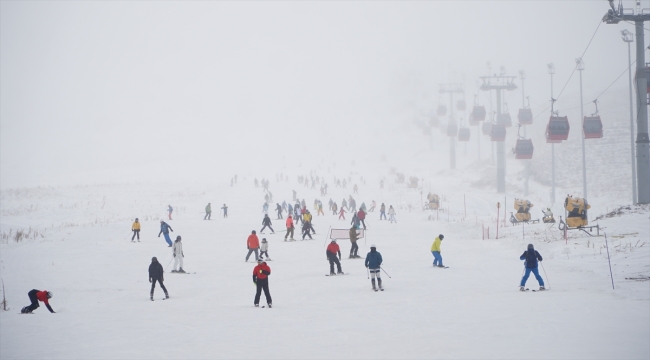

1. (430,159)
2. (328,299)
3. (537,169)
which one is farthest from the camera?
(430,159)

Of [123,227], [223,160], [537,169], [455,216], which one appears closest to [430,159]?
[537,169]

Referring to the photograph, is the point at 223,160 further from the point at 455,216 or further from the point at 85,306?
the point at 85,306

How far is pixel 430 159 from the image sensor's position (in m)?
108

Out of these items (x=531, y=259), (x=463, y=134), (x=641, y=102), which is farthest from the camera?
(x=463, y=134)

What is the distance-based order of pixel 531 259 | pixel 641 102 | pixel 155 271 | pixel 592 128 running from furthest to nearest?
pixel 592 128 < pixel 641 102 < pixel 155 271 < pixel 531 259

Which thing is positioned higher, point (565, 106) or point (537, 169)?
point (565, 106)

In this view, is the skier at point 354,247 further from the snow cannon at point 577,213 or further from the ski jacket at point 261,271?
the snow cannon at point 577,213

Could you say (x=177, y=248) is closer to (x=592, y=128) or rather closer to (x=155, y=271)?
(x=155, y=271)

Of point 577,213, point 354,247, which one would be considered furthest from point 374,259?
point 577,213

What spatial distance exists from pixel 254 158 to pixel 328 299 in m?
105

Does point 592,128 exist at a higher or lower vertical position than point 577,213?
higher

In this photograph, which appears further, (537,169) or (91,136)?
(91,136)

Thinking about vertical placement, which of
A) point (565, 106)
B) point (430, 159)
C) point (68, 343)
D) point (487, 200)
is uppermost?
point (565, 106)

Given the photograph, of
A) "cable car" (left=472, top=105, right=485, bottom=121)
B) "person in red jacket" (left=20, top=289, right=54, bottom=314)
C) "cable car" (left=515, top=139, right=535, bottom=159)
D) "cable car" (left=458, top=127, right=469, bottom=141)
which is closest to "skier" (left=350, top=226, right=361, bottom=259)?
"person in red jacket" (left=20, top=289, right=54, bottom=314)
